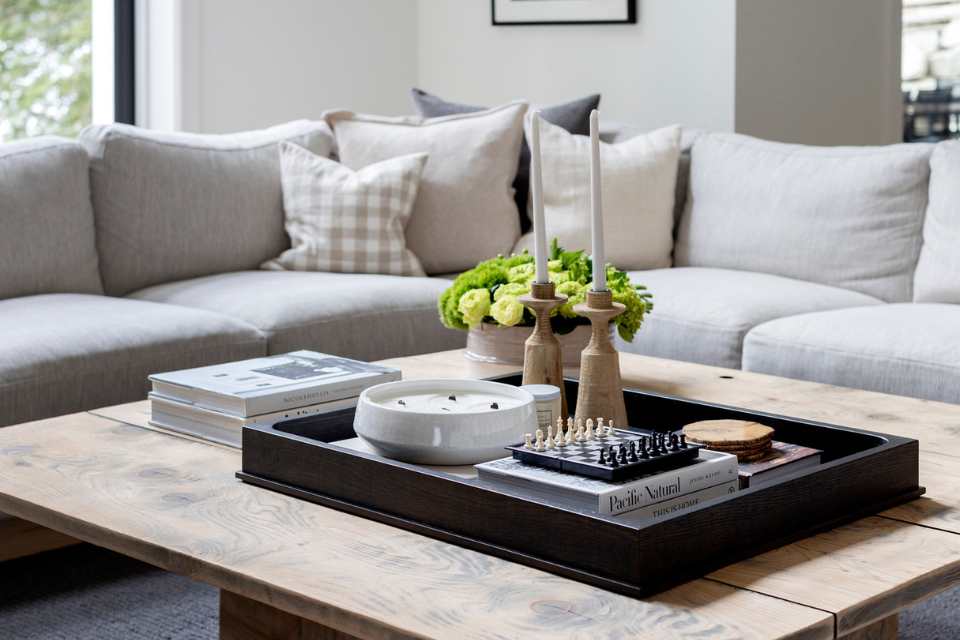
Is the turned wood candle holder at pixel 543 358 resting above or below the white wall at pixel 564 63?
below

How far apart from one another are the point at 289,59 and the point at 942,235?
8.18 ft

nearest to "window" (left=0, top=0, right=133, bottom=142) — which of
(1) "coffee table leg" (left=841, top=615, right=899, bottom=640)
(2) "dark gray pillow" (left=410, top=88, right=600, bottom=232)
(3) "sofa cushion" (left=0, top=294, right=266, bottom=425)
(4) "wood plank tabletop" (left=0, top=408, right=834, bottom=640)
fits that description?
(2) "dark gray pillow" (left=410, top=88, right=600, bottom=232)

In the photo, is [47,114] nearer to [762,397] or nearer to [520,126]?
[520,126]

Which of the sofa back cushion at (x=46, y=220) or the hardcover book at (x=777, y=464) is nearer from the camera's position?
the hardcover book at (x=777, y=464)

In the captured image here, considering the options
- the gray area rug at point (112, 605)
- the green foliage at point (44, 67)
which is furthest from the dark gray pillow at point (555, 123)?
the gray area rug at point (112, 605)

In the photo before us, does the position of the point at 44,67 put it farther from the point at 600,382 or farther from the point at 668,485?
the point at 668,485

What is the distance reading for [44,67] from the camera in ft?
14.2

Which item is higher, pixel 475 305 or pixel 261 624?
pixel 475 305

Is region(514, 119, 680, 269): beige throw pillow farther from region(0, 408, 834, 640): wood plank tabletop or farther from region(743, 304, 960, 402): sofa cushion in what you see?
region(0, 408, 834, 640): wood plank tabletop

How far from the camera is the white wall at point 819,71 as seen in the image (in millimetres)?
4152

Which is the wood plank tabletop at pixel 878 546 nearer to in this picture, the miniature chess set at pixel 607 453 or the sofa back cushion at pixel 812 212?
the miniature chess set at pixel 607 453

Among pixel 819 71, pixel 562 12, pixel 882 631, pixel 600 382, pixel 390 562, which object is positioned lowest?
pixel 882 631

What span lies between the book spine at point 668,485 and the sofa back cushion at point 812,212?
206 cm

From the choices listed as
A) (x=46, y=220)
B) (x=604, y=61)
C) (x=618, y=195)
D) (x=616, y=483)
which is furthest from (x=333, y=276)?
(x=616, y=483)
